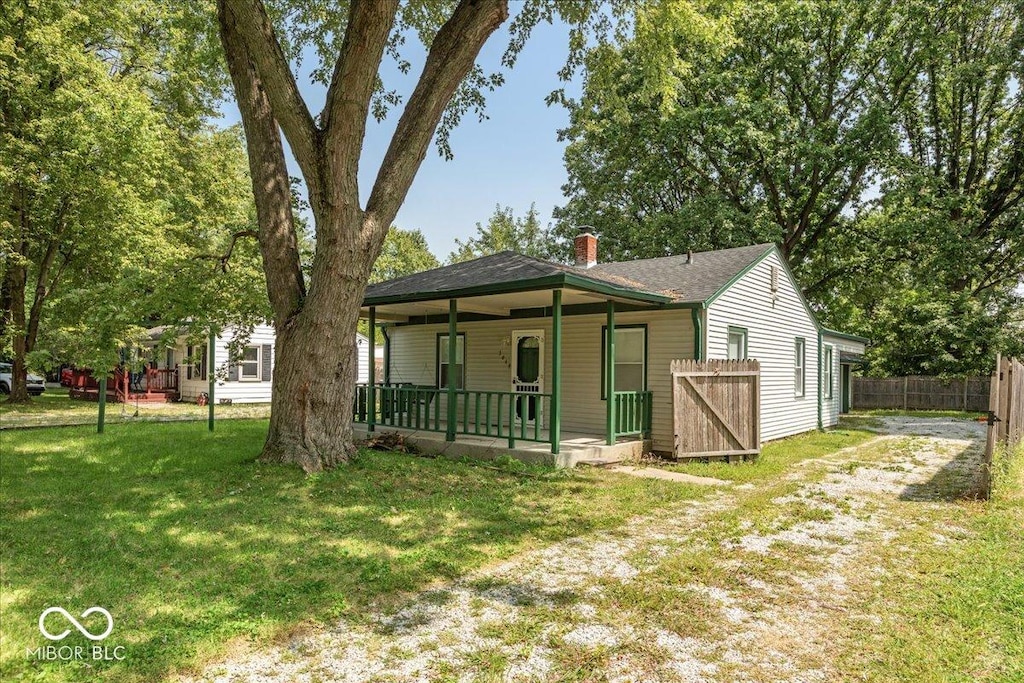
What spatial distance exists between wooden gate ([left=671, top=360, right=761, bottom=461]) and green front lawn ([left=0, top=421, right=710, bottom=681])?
195 cm

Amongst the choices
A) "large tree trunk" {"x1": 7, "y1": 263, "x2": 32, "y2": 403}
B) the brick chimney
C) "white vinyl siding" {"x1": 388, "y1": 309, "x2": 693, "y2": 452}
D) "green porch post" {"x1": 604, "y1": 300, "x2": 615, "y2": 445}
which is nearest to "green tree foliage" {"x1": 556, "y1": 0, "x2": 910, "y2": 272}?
the brick chimney

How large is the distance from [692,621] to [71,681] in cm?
346

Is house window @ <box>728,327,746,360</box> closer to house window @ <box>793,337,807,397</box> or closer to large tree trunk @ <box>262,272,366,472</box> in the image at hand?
house window @ <box>793,337,807,397</box>

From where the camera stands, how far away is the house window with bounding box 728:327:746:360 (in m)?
11.5

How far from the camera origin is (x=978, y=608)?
157 inches

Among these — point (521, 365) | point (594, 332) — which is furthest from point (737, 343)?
point (521, 365)

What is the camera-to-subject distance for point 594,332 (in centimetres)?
1155

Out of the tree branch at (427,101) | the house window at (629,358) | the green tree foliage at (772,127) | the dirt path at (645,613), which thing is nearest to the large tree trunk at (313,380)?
the tree branch at (427,101)

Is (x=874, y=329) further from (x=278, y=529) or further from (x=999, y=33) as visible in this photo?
(x=278, y=529)

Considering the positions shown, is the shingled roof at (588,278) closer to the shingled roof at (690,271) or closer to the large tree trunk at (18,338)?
the shingled roof at (690,271)

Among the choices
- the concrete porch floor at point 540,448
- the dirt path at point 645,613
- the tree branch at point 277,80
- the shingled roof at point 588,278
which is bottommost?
the dirt path at point 645,613

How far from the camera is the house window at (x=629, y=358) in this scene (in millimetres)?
11164

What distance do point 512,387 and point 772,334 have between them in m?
5.87
